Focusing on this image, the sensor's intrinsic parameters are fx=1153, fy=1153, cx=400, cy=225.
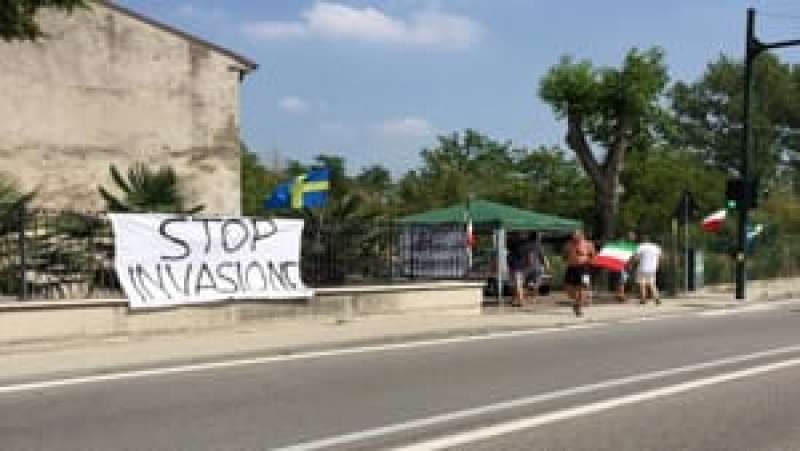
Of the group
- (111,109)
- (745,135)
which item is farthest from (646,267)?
(111,109)

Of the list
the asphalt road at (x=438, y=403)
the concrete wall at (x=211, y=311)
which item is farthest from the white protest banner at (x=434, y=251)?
the asphalt road at (x=438, y=403)

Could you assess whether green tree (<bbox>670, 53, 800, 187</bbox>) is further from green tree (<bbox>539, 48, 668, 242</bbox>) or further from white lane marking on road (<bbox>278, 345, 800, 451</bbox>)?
white lane marking on road (<bbox>278, 345, 800, 451</bbox>)

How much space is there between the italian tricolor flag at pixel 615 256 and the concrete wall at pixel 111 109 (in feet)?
30.5

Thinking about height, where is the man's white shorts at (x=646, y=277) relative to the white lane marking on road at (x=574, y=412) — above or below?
above

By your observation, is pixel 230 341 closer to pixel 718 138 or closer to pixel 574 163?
pixel 574 163

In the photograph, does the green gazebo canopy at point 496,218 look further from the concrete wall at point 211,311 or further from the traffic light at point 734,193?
the concrete wall at point 211,311

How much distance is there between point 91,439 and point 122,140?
1866 centimetres

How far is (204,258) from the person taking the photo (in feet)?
55.2

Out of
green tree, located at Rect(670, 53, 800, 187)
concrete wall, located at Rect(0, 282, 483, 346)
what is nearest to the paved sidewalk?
concrete wall, located at Rect(0, 282, 483, 346)

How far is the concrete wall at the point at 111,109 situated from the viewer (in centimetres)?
2523

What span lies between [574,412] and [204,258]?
26.4ft

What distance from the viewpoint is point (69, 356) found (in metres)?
13.9

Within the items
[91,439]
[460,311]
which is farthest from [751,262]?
[91,439]

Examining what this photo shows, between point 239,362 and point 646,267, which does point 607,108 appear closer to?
point 646,267
